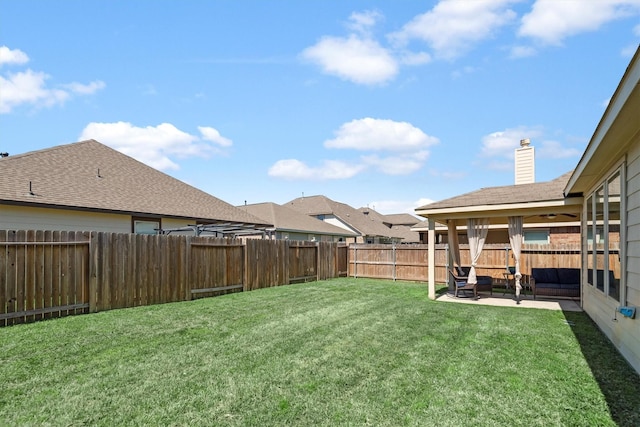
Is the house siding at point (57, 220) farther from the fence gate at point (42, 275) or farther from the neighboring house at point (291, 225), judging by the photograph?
the neighboring house at point (291, 225)

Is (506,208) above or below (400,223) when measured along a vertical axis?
above

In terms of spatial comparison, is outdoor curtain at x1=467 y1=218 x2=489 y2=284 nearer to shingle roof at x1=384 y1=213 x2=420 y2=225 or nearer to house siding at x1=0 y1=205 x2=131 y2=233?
house siding at x1=0 y1=205 x2=131 y2=233

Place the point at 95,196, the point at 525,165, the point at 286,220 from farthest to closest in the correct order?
the point at 286,220, the point at 525,165, the point at 95,196

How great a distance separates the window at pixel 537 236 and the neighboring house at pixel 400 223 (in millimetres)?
25792

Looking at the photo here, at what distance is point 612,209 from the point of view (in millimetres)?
5918

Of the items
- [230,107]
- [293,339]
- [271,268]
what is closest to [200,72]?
[230,107]

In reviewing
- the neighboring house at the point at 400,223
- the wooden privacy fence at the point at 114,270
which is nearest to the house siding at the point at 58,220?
the wooden privacy fence at the point at 114,270

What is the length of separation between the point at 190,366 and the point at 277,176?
44865 millimetres

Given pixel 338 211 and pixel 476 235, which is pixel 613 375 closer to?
pixel 476 235

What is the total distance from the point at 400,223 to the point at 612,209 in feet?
139

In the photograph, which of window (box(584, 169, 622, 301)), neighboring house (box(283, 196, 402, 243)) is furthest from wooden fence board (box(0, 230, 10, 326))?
neighboring house (box(283, 196, 402, 243))

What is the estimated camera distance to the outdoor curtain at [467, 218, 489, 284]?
1042cm

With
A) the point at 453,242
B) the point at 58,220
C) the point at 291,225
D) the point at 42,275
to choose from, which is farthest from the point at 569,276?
the point at 291,225

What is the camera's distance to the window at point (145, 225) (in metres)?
13.3
